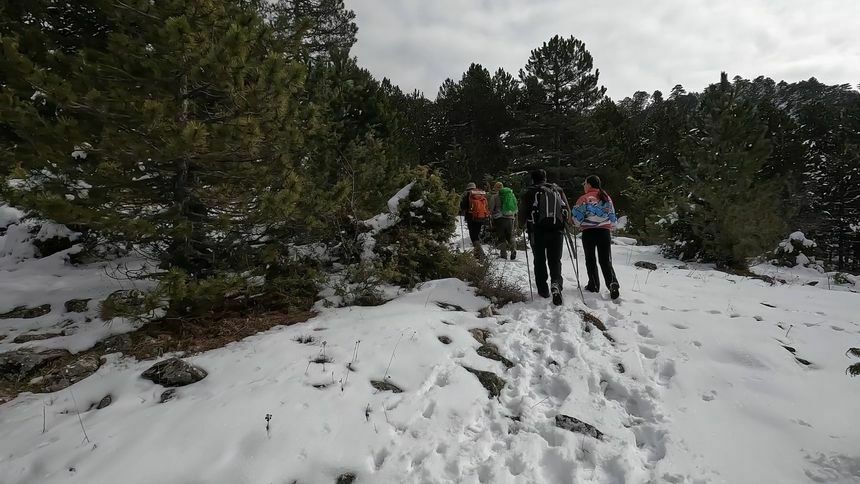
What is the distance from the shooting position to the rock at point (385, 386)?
3.43 meters

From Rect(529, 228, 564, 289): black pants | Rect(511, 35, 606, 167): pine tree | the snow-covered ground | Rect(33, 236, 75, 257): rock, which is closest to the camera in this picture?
the snow-covered ground

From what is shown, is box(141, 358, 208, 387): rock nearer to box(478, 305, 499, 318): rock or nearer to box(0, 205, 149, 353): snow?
box(0, 205, 149, 353): snow

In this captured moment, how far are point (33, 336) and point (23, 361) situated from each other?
0.80m

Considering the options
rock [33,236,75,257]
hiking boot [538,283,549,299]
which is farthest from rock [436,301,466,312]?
rock [33,236,75,257]

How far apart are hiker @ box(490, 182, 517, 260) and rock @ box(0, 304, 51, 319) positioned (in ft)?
25.1

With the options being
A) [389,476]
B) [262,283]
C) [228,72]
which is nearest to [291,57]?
[228,72]

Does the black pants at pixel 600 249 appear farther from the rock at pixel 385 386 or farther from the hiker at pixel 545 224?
the rock at pixel 385 386

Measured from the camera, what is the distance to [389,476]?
2.54 m

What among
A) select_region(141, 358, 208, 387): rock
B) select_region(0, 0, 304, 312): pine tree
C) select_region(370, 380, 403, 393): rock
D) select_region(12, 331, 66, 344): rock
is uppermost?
select_region(0, 0, 304, 312): pine tree

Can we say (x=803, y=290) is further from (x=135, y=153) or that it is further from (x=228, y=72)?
(x=135, y=153)

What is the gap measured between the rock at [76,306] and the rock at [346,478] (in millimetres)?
4666

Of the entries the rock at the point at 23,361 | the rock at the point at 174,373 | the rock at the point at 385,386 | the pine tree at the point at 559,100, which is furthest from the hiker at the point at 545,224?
the pine tree at the point at 559,100

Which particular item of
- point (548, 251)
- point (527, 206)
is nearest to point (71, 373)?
point (527, 206)

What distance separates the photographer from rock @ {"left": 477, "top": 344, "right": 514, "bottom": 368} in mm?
4133
